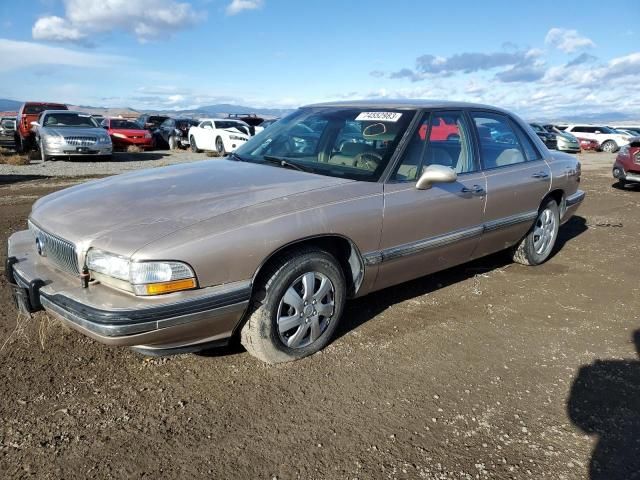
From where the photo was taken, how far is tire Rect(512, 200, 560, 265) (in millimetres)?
4949

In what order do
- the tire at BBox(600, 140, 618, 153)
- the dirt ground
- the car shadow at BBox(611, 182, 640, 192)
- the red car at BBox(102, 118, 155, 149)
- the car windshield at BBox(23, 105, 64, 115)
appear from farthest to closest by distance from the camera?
1. the tire at BBox(600, 140, 618, 153)
2. the red car at BBox(102, 118, 155, 149)
3. the car windshield at BBox(23, 105, 64, 115)
4. the car shadow at BBox(611, 182, 640, 192)
5. the dirt ground

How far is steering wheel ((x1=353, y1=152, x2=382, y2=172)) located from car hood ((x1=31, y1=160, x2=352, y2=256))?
31 cm

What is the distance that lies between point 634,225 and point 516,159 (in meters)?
3.98

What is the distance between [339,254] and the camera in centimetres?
322

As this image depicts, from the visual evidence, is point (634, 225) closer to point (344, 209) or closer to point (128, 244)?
point (344, 209)

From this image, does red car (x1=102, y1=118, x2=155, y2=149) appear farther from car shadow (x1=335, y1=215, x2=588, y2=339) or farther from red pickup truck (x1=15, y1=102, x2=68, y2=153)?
car shadow (x1=335, y1=215, x2=588, y2=339)

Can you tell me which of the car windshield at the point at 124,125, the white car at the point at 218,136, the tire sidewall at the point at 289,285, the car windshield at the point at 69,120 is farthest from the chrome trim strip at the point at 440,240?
the car windshield at the point at 124,125

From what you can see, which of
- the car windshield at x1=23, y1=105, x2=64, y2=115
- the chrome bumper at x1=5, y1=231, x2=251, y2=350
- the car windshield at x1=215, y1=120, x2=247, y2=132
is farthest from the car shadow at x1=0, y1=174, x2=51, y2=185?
the car windshield at x1=215, y1=120, x2=247, y2=132

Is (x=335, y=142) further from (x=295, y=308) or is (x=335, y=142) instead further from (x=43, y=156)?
(x=43, y=156)

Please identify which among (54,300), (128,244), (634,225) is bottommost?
(634,225)

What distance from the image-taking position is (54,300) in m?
2.54

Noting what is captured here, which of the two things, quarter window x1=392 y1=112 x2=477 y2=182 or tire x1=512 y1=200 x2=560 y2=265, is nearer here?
quarter window x1=392 y1=112 x2=477 y2=182

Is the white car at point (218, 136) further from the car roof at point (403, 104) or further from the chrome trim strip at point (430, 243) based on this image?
the chrome trim strip at point (430, 243)

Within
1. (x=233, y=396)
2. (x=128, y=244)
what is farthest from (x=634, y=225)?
(x=128, y=244)
